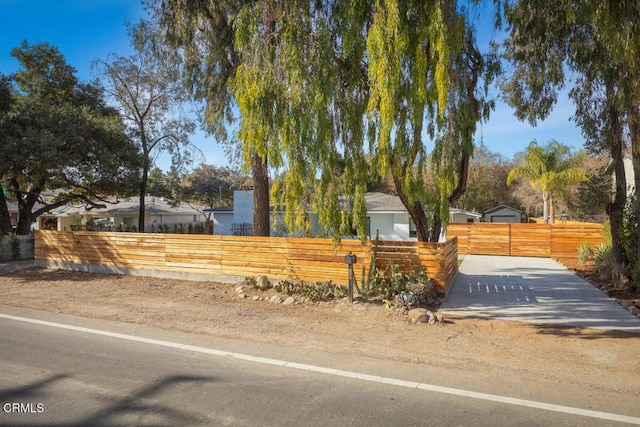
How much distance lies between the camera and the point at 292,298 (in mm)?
9359

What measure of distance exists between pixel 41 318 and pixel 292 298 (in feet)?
15.6

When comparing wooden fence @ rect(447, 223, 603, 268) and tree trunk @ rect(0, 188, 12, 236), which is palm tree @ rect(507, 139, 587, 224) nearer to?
wooden fence @ rect(447, 223, 603, 268)

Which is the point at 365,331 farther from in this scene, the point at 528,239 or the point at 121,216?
the point at 121,216

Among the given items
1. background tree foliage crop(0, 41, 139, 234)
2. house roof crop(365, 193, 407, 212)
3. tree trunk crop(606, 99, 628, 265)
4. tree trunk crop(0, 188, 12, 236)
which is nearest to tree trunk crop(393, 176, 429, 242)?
tree trunk crop(606, 99, 628, 265)

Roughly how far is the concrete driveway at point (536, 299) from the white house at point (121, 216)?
23.0 meters

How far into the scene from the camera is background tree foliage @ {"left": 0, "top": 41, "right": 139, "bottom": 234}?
16141 millimetres

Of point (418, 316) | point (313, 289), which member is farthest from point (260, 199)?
point (418, 316)

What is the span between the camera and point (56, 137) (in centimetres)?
1669

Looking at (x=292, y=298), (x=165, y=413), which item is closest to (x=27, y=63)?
Result: (x=292, y=298)

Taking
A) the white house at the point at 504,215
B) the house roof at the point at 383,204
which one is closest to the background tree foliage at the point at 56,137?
the house roof at the point at 383,204

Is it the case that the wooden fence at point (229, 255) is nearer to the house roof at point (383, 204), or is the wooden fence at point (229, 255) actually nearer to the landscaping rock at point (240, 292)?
the landscaping rock at point (240, 292)

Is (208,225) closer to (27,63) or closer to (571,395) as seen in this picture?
(27,63)

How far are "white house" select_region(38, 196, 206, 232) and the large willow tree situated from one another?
2276 centimetres

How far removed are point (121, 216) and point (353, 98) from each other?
28.5 m
